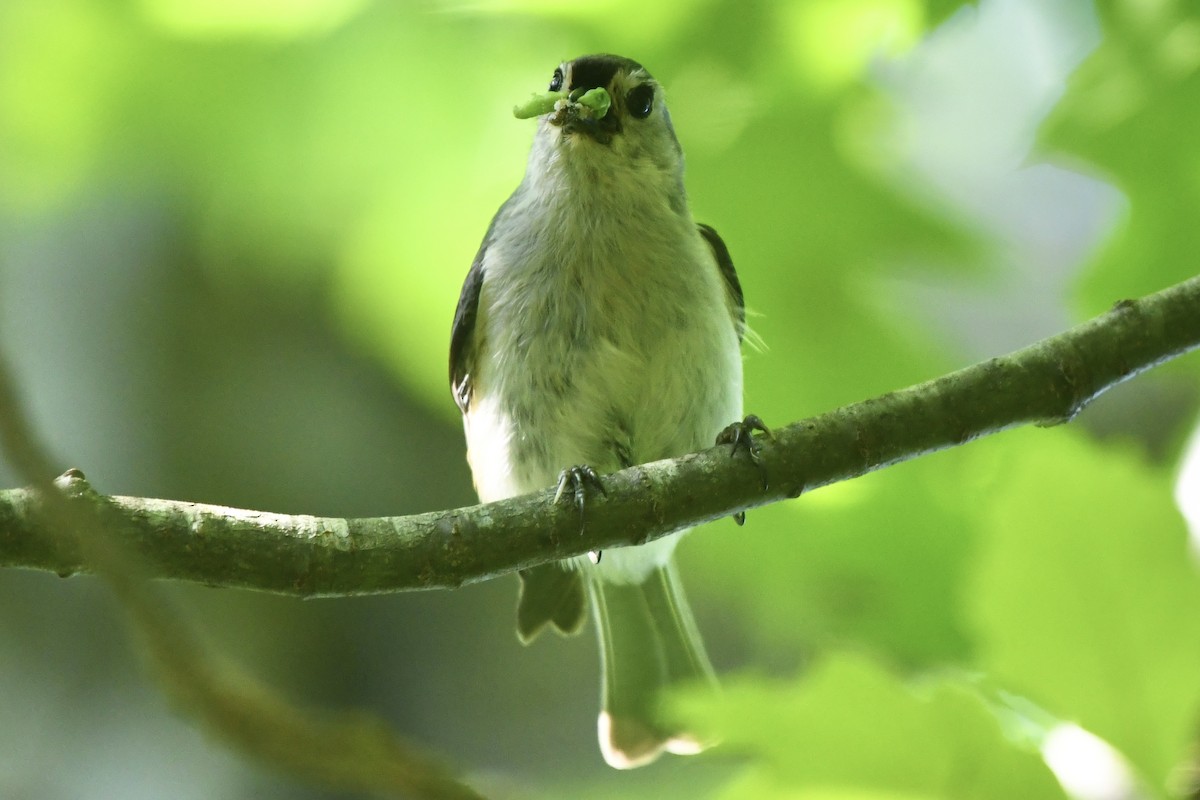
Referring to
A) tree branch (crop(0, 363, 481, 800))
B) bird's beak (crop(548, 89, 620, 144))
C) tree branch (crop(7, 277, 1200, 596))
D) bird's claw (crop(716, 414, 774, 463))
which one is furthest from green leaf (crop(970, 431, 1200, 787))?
bird's beak (crop(548, 89, 620, 144))

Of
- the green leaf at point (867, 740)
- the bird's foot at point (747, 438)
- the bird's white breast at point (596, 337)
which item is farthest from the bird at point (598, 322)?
the green leaf at point (867, 740)

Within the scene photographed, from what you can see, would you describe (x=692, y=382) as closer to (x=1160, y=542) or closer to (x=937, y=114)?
(x=937, y=114)

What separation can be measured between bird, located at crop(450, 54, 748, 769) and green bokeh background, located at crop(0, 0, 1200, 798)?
0.25 metres

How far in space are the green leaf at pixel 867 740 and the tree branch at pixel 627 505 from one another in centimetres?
118

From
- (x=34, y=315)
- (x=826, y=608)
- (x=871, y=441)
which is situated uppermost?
(x=34, y=315)

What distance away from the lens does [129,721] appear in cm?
456

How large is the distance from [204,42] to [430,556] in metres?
1.11

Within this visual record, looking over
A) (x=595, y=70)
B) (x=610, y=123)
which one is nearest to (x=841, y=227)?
(x=595, y=70)

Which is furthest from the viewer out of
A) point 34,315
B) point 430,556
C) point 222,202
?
point 34,315

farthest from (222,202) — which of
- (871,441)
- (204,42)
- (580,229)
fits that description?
(871,441)

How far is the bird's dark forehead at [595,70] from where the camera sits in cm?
258

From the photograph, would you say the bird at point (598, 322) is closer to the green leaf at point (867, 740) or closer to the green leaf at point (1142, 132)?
the green leaf at point (1142, 132)

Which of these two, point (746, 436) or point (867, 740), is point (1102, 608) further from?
point (746, 436)

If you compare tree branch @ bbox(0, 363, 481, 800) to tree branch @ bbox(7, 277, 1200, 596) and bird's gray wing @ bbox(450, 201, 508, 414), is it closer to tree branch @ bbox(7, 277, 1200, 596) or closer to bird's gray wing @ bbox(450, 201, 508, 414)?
tree branch @ bbox(7, 277, 1200, 596)
